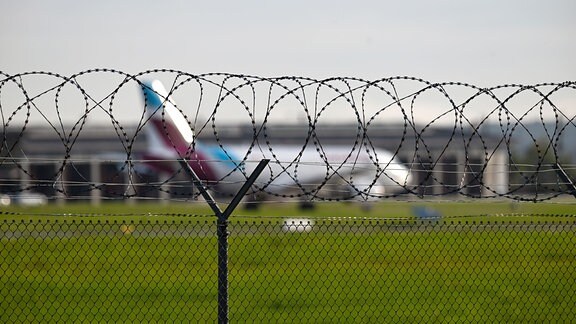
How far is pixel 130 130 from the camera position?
86562 mm

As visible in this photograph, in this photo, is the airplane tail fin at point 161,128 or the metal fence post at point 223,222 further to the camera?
the airplane tail fin at point 161,128

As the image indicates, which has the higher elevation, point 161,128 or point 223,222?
point 223,222

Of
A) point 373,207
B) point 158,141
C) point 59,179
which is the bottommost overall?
point 373,207

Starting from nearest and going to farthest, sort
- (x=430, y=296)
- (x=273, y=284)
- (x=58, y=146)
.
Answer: (x=430, y=296)
(x=273, y=284)
(x=58, y=146)

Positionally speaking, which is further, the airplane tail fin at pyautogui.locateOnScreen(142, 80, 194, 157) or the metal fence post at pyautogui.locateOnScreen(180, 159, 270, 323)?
the airplane tail fin at pyautogui.locateOnScreen(142, 80, 194, 157)

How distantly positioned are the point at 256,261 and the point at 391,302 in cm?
529

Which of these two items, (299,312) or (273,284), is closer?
(299,312)

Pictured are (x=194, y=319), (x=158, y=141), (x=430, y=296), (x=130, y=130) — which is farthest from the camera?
(x=130, y=130)

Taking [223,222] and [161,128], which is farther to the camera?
[161,128]

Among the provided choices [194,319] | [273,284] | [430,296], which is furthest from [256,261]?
[194,319]

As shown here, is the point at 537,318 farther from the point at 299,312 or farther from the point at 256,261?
the point at 256,261

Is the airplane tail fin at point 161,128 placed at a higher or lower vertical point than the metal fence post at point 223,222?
lower

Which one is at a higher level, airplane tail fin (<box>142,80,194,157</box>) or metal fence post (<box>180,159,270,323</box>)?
metal fence post (<box>180,159,270,323</box>)

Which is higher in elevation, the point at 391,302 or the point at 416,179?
the point at 391,302
